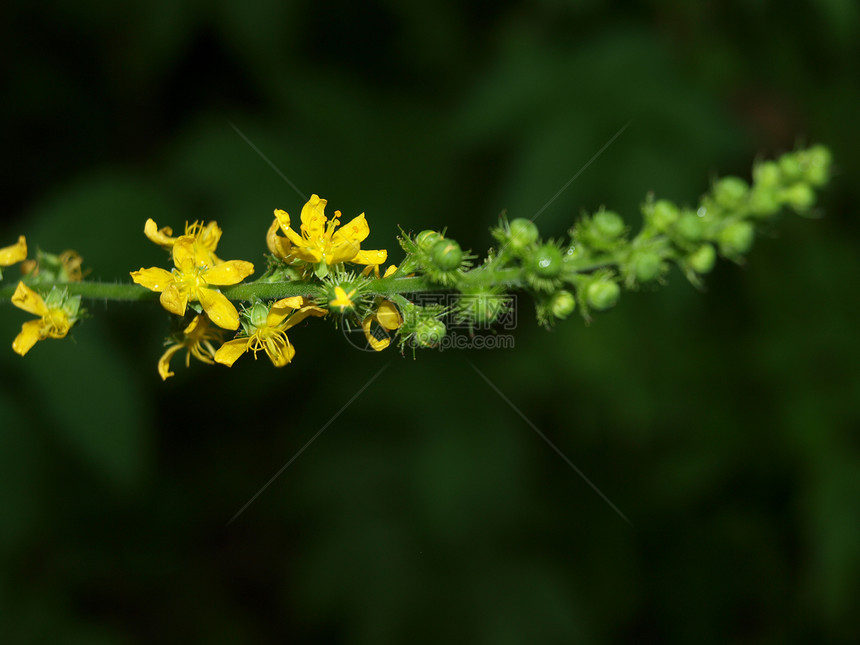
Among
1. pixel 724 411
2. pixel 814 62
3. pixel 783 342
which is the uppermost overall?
pixel 814 62

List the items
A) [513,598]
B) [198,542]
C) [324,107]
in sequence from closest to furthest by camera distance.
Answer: [324,107] < [513,598] < [198,542]

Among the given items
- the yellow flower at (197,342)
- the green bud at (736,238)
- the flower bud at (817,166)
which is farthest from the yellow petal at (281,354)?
the flower bud at (817,166)

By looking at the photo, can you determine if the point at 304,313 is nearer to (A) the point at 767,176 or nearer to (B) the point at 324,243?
(B) the point at 324,243

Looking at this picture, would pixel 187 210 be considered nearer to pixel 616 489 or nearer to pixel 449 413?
pixel 449 413

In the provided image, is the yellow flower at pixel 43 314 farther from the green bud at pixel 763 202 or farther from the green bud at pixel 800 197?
the green bud at pixel 800 197

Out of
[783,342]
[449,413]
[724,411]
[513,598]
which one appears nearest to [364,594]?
[513,598]
